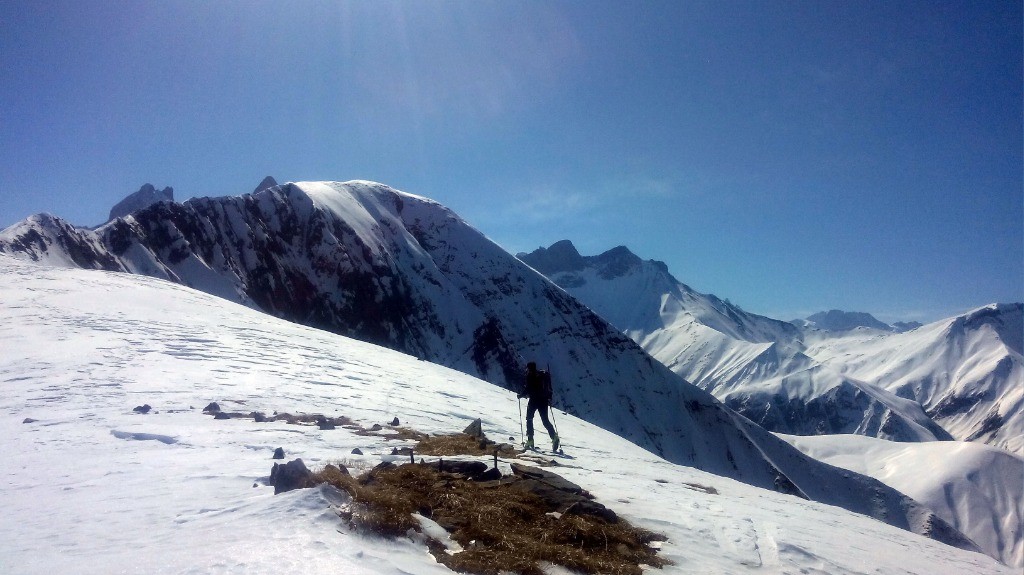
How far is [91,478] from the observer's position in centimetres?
770

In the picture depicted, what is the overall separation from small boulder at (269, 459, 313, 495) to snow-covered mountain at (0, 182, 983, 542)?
95213 millimetres

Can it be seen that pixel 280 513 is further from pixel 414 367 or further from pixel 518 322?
pixel 518 322

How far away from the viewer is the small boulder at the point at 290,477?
22.5 feet

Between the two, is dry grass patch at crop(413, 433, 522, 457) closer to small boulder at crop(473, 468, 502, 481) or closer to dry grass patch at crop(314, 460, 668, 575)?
small boulder at crop(473, 468, 502, 481)

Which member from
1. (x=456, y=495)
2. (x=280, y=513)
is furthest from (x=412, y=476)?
(x=280, y=513)

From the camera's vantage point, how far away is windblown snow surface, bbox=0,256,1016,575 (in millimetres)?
5523

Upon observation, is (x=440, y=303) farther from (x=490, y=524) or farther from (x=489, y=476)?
(x=490, y=524)

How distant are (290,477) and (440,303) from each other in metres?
123

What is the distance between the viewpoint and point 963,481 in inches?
5999

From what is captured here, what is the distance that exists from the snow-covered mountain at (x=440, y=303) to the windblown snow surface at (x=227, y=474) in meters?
81.7

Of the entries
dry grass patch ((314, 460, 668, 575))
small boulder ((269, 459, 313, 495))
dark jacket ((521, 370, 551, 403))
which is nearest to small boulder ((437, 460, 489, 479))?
dry grass patch ((314, 460, 668, 575))

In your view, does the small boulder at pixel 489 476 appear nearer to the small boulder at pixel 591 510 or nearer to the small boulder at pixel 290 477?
the small boulder at pixel 591 510

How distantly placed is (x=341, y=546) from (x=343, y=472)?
8.32 ft

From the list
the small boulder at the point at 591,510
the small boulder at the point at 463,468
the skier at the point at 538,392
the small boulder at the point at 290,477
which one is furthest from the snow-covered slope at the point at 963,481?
the small boulder at the point at 290,477
